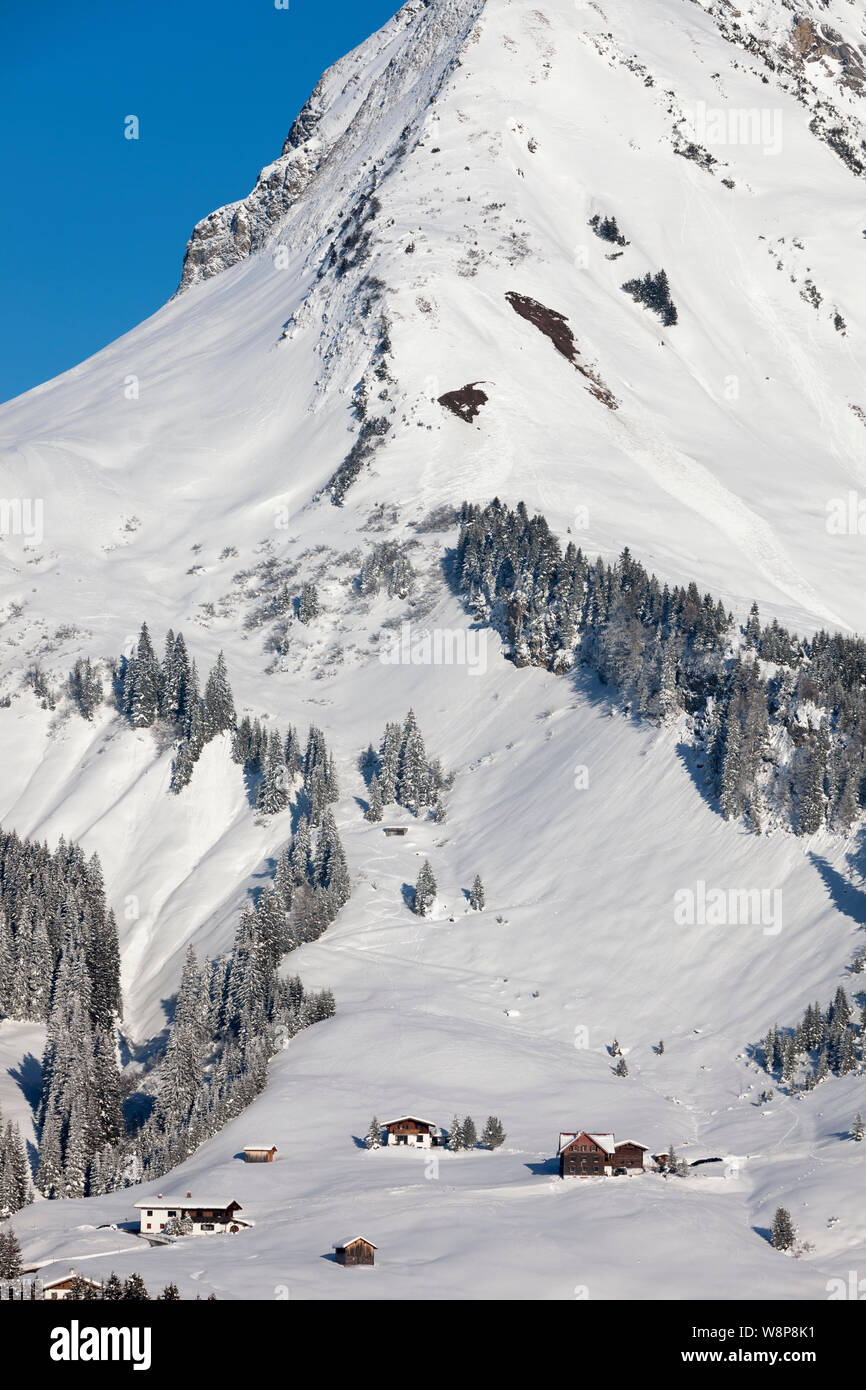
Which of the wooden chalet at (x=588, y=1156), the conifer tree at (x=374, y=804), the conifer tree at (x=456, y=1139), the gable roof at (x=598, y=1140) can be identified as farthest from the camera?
the conifer tree at (x=374, y=804)

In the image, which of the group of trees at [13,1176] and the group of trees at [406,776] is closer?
the group of trees at [13,1176]

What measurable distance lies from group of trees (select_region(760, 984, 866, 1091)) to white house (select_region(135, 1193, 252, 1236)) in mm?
36935

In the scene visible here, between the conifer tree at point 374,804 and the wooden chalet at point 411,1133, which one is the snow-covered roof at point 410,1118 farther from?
the conifer tree at point 374,804

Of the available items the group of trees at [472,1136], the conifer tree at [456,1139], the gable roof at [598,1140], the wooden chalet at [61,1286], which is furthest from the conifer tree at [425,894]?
the wooden chalet at [61,1286]

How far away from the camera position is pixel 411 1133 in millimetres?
88188

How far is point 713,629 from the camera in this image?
13662cm

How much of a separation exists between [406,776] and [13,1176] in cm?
6681

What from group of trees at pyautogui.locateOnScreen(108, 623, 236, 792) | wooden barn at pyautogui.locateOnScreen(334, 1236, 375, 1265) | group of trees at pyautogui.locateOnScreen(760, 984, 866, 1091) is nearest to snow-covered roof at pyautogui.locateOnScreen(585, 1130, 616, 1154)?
group of trees at pyautogui.locateOnScreen(760, 984, 866, 1091)

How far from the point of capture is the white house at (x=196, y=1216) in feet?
244

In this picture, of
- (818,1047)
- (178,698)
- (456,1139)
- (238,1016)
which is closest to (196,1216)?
(456,1139)

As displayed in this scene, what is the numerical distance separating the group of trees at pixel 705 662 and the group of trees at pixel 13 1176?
58.7 metres
